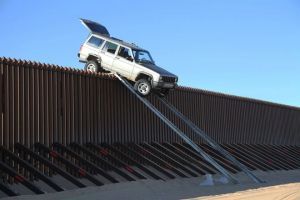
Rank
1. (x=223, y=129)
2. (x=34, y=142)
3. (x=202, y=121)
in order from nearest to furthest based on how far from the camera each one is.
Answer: (x=34, y=142) → (x=202, y=121) → (x=223, y=129)

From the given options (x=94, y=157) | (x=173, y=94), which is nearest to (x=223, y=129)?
(x=173, y=94)

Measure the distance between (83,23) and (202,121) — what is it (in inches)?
288

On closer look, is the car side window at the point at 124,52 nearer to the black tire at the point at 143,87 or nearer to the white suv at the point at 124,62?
the white suv at the point at 124,62

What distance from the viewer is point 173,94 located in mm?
24484

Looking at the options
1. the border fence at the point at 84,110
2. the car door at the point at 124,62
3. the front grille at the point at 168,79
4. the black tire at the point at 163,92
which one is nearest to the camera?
the border fence at the point at 84,110

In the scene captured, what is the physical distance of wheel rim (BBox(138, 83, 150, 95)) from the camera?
2127cm

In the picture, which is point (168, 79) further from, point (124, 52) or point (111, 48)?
point (111, 48)

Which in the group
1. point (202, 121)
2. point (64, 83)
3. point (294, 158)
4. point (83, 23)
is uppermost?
point (83, 23)

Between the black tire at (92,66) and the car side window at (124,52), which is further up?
the car side window at (124,52)

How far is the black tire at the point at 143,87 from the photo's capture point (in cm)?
2127

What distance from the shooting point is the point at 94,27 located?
2327 centimetres

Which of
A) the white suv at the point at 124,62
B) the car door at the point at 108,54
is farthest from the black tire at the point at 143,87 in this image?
the car door at the point at 108,54

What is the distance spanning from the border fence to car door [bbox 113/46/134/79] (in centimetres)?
62

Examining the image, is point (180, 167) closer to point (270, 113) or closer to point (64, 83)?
point (64, 83)
